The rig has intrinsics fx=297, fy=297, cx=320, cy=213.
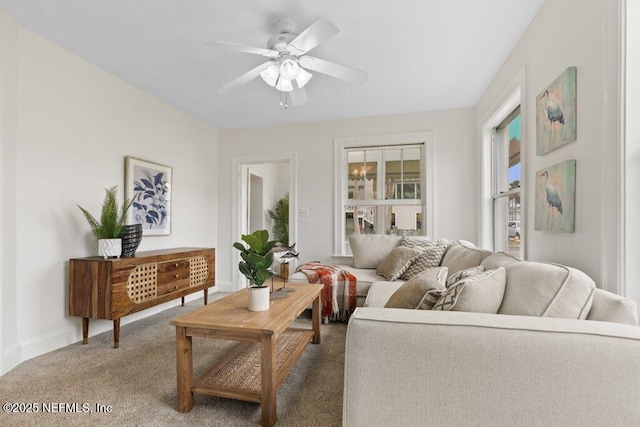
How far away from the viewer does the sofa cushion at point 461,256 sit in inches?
89.3

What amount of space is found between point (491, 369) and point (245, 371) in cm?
147

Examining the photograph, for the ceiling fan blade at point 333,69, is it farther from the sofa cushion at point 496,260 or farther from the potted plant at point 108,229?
the potted plant at point 108,229

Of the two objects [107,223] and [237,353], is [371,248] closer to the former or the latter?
[237,353]

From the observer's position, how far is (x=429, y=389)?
944 millimetres

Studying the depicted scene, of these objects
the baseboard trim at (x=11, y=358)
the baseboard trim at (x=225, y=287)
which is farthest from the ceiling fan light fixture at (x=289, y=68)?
the baseboard trim at (x=225, y=287)

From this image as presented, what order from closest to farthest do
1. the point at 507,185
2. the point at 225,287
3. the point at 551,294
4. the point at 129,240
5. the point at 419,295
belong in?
1. the point at 551,294
2. the point at 419,295
3. the point at 129,240
4. the point at 507,185
5. the point at 225,287

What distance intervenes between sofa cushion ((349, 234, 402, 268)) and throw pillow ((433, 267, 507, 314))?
2286 mm

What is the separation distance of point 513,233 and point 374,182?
5.88ft

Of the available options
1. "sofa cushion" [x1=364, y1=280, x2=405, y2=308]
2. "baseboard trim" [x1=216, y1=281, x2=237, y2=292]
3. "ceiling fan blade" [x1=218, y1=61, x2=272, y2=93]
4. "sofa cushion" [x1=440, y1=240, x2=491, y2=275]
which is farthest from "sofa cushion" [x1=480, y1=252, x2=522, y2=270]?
"baseboard trim" [x1=216, y1=281, x2=237, y2=292]

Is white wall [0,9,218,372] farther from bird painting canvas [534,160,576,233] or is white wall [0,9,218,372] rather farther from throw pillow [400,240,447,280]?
bird painting canvas [534,160,576,233]

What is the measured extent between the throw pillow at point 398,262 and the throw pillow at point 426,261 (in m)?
0.04

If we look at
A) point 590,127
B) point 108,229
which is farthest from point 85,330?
point 590,127

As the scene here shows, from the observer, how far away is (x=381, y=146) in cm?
405

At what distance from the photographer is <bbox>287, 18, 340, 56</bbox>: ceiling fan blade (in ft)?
5.52
